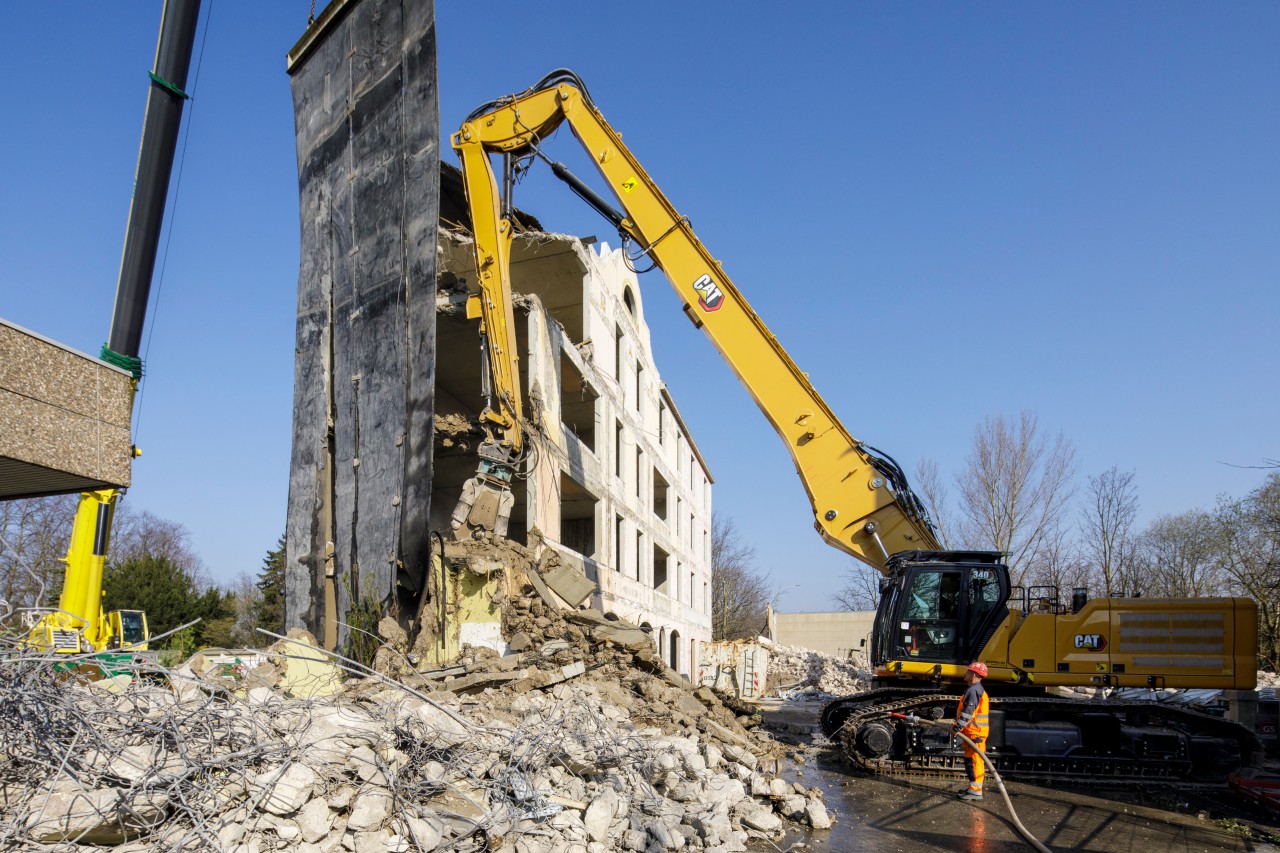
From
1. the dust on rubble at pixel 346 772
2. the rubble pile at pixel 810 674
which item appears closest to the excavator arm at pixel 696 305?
the dust on rubble at pixel 346 772

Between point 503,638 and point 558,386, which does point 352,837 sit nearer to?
point 503,638

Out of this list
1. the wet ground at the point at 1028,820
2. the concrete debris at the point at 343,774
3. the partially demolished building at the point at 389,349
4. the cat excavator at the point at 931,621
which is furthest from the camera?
the partially demolished building at the point at 389,349

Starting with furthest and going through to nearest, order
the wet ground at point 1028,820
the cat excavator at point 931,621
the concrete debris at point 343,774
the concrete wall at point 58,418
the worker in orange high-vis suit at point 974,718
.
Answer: the cat excavator at point 931,621
the worker in orange high-vis suit at point 974,718
the wet ground at point 1028,820
the concrete wall at point 58,418
the concrete debris at point 343,774

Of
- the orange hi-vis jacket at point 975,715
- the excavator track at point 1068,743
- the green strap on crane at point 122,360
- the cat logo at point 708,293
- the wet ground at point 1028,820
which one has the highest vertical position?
the cat logo at point 708,293

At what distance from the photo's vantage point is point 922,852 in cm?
769

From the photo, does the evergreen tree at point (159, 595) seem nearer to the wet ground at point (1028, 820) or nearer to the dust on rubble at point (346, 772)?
the dust on rubble at point (346, 772)

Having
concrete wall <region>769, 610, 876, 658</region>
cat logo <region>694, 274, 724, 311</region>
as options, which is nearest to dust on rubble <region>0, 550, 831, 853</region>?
cat logo <region>694, 274, 724, 311</region>

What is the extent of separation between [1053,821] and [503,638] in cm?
754

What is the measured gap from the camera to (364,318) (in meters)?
14.9

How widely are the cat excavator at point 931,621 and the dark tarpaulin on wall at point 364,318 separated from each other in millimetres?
1496

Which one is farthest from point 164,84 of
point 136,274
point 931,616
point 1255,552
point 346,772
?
point 1255,552

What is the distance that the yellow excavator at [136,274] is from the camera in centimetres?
1155

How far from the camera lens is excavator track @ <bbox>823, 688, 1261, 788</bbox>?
436 inches

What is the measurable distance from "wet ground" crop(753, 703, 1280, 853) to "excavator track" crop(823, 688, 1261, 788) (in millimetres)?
409
